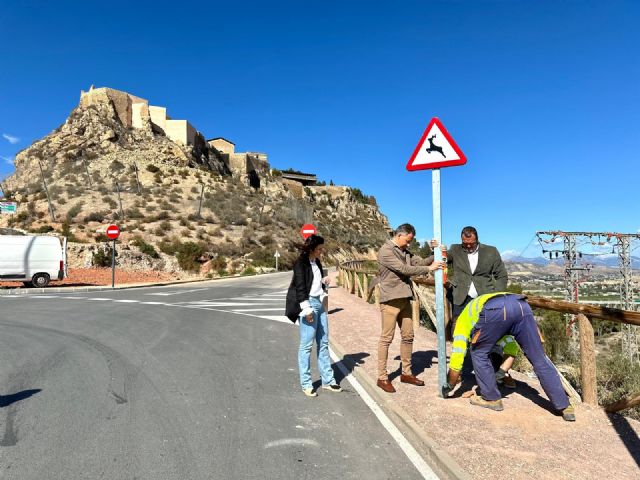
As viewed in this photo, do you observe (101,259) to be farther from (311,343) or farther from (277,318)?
(311,343)

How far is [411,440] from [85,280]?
2560 centimetres

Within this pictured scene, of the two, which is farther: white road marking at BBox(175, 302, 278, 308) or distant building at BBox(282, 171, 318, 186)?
distant building at BBox(282, 171, 318, 186)

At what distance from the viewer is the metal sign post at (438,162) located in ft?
15.8

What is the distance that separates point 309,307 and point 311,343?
0.56 metres

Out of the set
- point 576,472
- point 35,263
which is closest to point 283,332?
point 576,472

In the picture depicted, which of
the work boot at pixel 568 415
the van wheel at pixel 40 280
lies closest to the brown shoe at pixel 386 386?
the work boot at pixel 568 415

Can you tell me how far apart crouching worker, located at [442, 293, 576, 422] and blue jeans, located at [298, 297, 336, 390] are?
151cm

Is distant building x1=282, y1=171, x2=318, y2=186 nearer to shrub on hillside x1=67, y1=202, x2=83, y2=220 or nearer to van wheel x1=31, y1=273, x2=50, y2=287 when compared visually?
shrub on hillside x1=67, y1=202, x2=83, y2=220

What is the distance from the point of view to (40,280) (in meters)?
20.8

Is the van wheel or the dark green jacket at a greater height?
the dark green jacket

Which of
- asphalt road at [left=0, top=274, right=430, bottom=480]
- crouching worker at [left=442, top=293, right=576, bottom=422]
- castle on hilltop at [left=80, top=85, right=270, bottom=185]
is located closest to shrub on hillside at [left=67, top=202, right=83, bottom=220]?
castle on hilltop at [left=80, top=85, right=270, bottom=185]

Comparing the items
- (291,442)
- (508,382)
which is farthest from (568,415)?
(291,442)

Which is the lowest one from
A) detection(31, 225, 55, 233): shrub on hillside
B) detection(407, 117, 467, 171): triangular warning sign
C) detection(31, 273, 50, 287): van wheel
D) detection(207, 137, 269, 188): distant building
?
detection(31, 273, 50, 287): van wheel

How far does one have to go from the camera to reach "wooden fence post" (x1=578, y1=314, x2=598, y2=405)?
15.3ft
